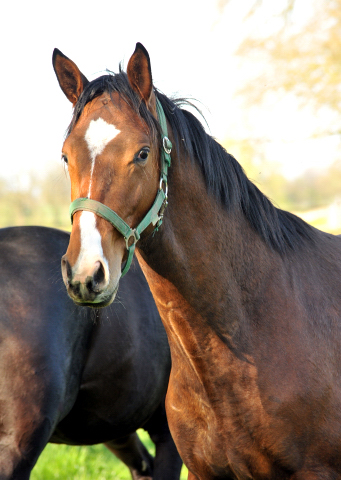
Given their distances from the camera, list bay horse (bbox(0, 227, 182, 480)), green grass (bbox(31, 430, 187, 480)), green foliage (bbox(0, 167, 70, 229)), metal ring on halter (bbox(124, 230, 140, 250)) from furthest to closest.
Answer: green foliage (bbox(0, 167, 70, 229)) < green grass (bbox(31, 430, 187, 480)) < bay horse (bbox(0, 227, 182, 480)) < metal ring on halter (bbox(124, 230, 140, 250))

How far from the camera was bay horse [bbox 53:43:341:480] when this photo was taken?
204cm

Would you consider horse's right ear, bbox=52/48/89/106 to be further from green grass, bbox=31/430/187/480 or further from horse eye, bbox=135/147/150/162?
green grass, bbox=31/430/187/480

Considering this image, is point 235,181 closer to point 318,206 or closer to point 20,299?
point 20,299

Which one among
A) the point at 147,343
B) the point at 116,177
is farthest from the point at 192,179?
the point at 147,343

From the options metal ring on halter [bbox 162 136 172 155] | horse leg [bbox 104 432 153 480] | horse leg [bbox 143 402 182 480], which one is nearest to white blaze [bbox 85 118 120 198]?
metal ring on halter [bbox 162 136 172 155]

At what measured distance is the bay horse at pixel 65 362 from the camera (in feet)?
9.00

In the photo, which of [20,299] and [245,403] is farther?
[20,299]

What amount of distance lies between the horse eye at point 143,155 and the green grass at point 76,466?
3.65 meters

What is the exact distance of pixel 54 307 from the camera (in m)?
3.00

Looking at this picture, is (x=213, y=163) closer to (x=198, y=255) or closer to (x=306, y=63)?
(x=198, y=255)

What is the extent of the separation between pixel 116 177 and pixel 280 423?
4.34 feet

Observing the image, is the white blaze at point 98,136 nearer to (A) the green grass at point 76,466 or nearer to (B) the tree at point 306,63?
(A) the green grass at point 76,466

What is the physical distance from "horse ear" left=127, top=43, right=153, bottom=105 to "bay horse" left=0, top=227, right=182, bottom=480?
55.3 inches

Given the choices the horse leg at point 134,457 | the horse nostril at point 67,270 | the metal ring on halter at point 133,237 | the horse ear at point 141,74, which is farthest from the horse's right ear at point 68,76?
the horse leg at point 134,457
